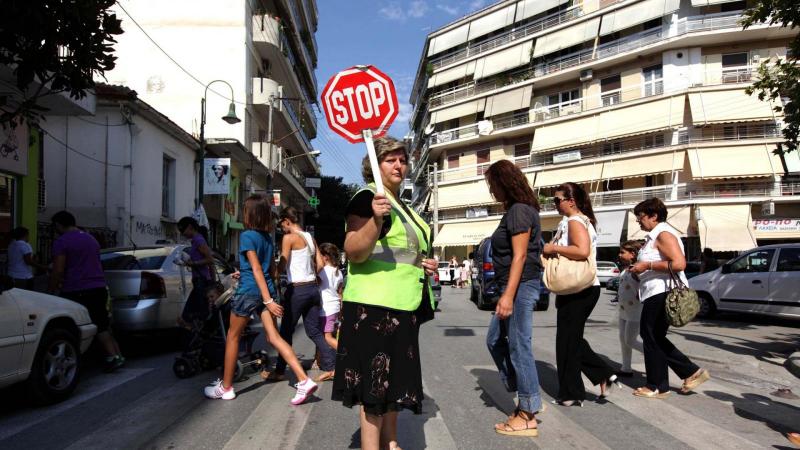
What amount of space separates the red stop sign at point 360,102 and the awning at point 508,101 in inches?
1478

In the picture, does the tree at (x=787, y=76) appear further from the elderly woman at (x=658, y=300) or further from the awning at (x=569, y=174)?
the awning at (x=569, y=174)

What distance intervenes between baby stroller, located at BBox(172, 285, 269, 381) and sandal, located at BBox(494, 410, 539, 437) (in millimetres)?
2878

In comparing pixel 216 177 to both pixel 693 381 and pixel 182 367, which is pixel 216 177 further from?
pixel 693 381

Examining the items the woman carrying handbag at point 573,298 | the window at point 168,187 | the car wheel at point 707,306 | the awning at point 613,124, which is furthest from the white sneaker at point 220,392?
the awning at point 613,124

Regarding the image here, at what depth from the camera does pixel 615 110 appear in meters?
33.9

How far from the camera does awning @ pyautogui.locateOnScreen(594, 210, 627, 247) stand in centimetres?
3278

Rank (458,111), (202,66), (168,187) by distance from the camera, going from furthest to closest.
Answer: (458,111)
(202,66)
(168,187)

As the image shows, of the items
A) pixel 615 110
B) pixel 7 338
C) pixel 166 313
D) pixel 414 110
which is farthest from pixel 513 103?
pixel 7 338

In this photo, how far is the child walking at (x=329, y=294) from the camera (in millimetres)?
6176

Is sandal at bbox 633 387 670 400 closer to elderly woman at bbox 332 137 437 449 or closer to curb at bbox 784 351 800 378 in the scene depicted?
curb at bbox 784 351 800 378

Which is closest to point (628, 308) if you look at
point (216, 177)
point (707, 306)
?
point (707, 306)

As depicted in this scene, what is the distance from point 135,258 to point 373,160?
6.21 meters

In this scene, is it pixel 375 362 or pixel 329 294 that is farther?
pixel 329 294

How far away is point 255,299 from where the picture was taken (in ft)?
16.4
